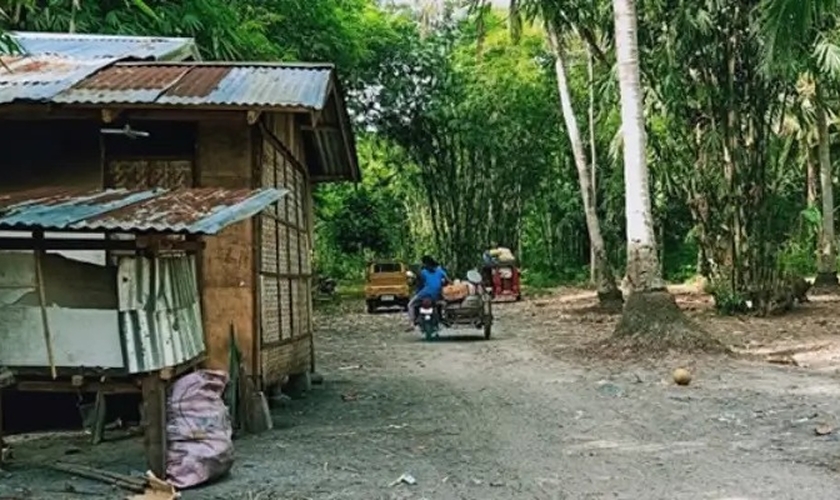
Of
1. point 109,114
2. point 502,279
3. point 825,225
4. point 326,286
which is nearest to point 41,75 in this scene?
point 109,114

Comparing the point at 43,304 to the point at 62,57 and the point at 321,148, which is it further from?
the point at 321,148

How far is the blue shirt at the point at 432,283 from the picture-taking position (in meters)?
18.0

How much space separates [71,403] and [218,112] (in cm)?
339

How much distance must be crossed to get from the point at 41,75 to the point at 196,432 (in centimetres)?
433

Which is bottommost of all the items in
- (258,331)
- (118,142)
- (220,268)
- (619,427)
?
(619,427)

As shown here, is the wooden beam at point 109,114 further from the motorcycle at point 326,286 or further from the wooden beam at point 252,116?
the motorcycle at point 326,286

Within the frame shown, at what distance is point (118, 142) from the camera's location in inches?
385

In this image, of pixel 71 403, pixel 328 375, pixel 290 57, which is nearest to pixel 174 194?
pixel 71 403

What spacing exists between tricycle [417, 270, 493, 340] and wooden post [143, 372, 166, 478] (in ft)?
37.1

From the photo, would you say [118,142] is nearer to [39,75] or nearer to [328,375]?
[39,75]

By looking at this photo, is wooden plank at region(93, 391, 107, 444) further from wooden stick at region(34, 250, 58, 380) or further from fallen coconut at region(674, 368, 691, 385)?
fallen coconut at region(674, 368, 691, 385)

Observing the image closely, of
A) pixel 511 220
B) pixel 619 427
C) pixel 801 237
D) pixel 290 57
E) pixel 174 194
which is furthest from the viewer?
pixel 511 220

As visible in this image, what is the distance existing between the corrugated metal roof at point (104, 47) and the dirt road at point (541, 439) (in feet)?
14.4

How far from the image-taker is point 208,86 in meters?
9.54
